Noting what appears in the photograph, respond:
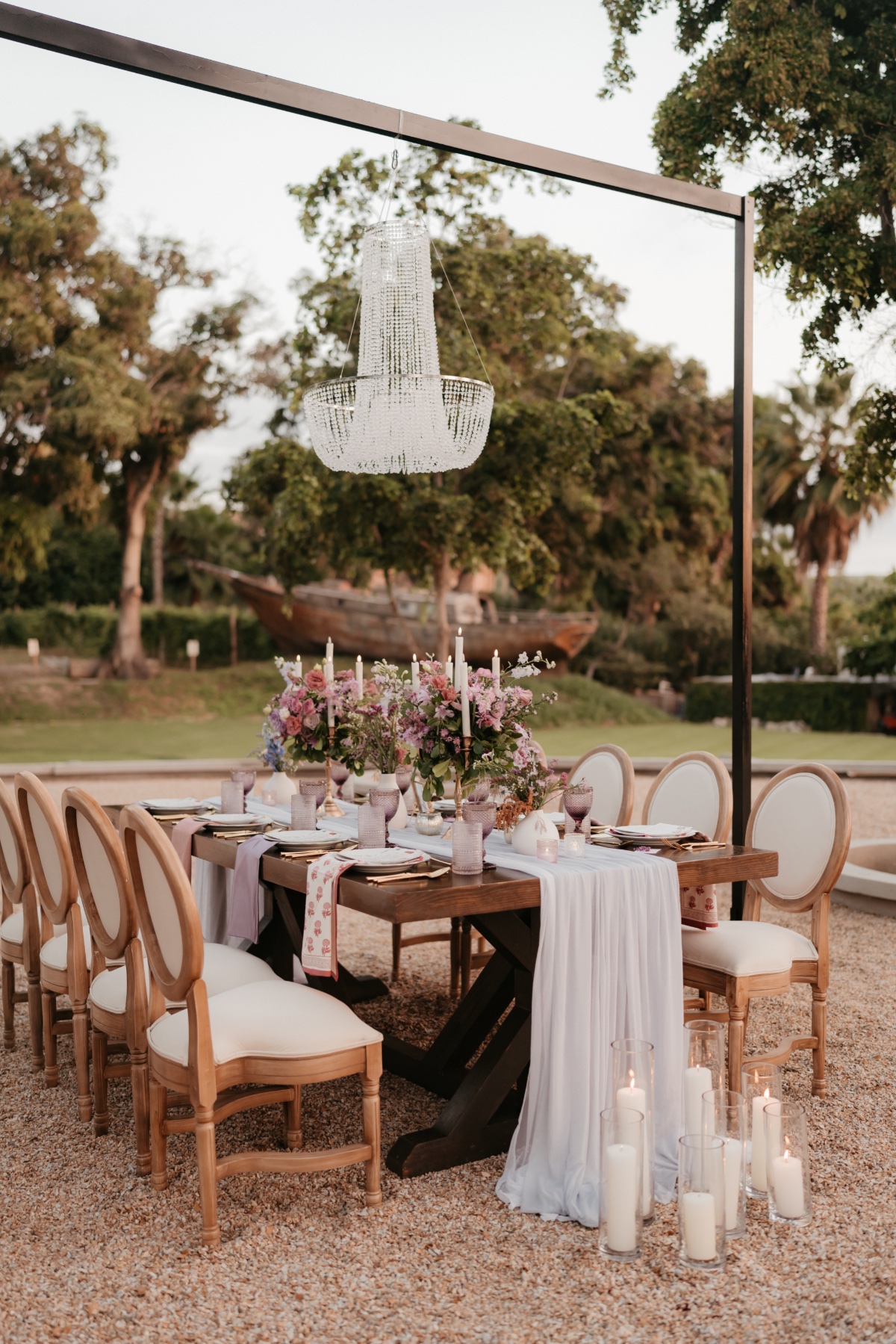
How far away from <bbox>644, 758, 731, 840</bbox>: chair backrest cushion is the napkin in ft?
5.51

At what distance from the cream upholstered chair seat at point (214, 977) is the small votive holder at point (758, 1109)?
1229 mm

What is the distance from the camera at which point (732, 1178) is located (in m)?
2.52

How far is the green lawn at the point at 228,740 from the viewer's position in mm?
17250

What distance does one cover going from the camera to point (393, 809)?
341 centimetres

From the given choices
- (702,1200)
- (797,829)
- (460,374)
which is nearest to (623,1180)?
(702,1200)

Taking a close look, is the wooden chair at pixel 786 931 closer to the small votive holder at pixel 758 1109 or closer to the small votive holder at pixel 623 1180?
the small votive holder at pixel 758 1109

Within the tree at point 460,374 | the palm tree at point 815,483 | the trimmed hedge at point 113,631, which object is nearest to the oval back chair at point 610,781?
the tree at point 460,374

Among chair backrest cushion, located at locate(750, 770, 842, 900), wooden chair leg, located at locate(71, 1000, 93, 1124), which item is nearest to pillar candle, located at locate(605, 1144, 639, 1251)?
chair backrest cushion, located at locate(750, 770, 842, 900)

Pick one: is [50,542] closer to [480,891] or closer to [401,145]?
[401,145]

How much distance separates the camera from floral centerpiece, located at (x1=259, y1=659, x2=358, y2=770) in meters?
3.80

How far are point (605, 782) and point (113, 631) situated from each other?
63.4ft

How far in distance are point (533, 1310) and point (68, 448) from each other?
1762cm

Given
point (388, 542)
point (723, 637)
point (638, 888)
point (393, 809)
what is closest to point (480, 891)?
point (638, 888)

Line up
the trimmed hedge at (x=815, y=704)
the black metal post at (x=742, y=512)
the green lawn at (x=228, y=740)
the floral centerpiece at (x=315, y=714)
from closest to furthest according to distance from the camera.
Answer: the floral centerpiece at (x=315, y=714) → the black metal post at (x=742, y=512) → the green lawn at (x=228, y=740) → the trimmed hedge at (x=815, y=704)
